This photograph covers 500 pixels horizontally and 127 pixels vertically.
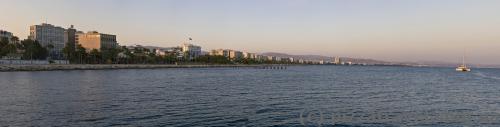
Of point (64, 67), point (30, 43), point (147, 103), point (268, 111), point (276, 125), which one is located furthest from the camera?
point (30, 43)

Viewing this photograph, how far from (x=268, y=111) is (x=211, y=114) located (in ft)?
14.1

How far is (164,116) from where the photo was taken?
Answer: 27.9 meters

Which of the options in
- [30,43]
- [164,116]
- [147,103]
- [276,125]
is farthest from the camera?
[30,43]

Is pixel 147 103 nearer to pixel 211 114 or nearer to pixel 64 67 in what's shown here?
pixel 211 114

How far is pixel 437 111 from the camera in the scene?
32000mm

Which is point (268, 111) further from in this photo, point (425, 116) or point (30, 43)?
point (30, 43)

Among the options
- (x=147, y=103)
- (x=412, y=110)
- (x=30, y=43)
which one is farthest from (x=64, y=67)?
(x=412, y=110)

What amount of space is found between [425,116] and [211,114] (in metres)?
14.1

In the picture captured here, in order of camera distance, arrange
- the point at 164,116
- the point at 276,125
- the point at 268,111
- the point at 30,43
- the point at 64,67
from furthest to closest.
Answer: the point at 30,43, the point at 64,67, the point at 268,111, the point at 164,116, the point at 276,125

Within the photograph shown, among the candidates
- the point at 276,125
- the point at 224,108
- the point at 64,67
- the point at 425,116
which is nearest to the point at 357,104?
the point at 425,116

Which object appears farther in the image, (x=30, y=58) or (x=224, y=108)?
(x=30, y=58)

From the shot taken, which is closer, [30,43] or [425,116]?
[425,116]

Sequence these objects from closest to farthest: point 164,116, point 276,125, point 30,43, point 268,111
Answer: point 276,125
point 164,116
point 268,111
point 30,43

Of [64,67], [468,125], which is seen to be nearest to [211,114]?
[468,125]
